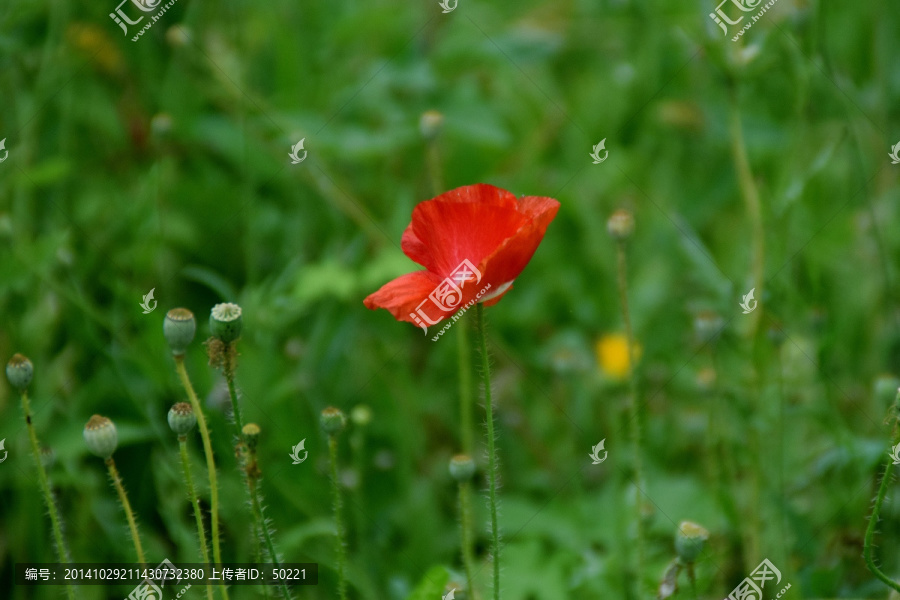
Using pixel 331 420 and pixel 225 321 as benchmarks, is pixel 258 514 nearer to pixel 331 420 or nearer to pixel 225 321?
pixel 331 420

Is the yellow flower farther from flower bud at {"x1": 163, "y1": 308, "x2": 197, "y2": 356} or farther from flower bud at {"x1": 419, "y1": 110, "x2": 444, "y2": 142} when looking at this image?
flower bud at {"x1": 163, "y1": 308, "x2": 197, "y2": 356}

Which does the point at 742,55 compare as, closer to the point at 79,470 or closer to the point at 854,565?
the point at 854,565

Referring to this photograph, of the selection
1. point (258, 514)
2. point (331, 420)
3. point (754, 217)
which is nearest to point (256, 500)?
point (258, 514)

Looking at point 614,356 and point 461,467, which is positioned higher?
point 614,356

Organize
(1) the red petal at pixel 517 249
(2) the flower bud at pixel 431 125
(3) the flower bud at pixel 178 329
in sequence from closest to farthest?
(1) the red petal at pixel 517 249, (3) the flower bud at pixel 178 329, (2) the flower bud at pixel 431 125

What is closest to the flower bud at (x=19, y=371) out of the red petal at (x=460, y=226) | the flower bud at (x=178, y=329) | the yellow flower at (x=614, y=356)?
the flower bud at (x=178, y=329)

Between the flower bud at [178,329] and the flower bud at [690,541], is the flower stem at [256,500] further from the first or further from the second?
the flower bud at [690,541]
